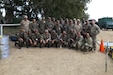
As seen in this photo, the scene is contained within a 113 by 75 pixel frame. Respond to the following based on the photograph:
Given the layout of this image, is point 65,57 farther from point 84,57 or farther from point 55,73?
point 55,73

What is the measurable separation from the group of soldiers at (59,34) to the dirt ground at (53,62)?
1.17ft

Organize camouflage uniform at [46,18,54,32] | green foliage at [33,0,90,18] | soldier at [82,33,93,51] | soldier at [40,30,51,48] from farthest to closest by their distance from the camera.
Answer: green foliage at [33,0,90,18] → camouflage uniform at [46,18,54,32] → soldier at [40,30,51,48] → soldier at [82,33,93,51]

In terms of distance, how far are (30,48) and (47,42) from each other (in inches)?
36.8

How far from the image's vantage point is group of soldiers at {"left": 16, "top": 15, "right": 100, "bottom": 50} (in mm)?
16109

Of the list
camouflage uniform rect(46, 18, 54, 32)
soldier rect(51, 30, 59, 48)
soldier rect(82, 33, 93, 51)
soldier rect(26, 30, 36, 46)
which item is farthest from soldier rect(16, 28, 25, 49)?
soldier rect(82, 33, 93, 51)

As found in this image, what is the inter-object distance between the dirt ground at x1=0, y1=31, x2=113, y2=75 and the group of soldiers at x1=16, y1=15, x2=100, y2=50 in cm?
36

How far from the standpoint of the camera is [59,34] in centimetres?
1667

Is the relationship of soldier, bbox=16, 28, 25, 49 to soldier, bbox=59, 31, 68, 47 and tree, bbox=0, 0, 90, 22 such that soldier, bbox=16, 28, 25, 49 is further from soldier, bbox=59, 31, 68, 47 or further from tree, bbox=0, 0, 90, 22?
tree, bbox=0, 0, 90, 22

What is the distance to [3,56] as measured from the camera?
581 inches

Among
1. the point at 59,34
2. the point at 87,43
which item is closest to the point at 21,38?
the point at 59,34

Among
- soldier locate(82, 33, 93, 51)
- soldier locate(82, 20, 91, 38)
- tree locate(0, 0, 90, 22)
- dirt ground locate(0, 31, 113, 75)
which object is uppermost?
tree locate(0, 0, 90, 22)

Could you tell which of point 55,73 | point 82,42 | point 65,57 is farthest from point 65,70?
point 82,42

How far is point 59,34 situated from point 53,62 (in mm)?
2551

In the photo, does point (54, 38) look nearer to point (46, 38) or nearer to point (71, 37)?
point (46, 38)
